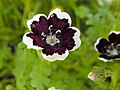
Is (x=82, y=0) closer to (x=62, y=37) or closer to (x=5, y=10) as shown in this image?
(x=5, y=10)

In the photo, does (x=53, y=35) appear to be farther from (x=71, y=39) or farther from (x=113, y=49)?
(x=113, y=49)

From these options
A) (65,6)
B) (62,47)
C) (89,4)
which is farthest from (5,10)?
(62,47)

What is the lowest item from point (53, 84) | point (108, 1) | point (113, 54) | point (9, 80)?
point (53, 84)

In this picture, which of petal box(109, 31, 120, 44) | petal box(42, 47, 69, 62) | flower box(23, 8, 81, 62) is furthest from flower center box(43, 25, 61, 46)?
petal box(109, 31, 120, 44)

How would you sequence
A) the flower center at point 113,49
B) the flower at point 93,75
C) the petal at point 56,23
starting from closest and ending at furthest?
the flower at point 93,75 < the petal at point 56,23 < the flower center at point 113,49

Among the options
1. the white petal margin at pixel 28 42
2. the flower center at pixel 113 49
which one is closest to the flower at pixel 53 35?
the white petal margin at pixel 28 42

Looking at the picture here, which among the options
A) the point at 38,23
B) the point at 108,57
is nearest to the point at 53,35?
the point at 38,23

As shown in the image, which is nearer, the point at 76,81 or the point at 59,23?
the point at 59,23

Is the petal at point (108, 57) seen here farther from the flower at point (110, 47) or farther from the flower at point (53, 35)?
the flower at point (53, 35)
